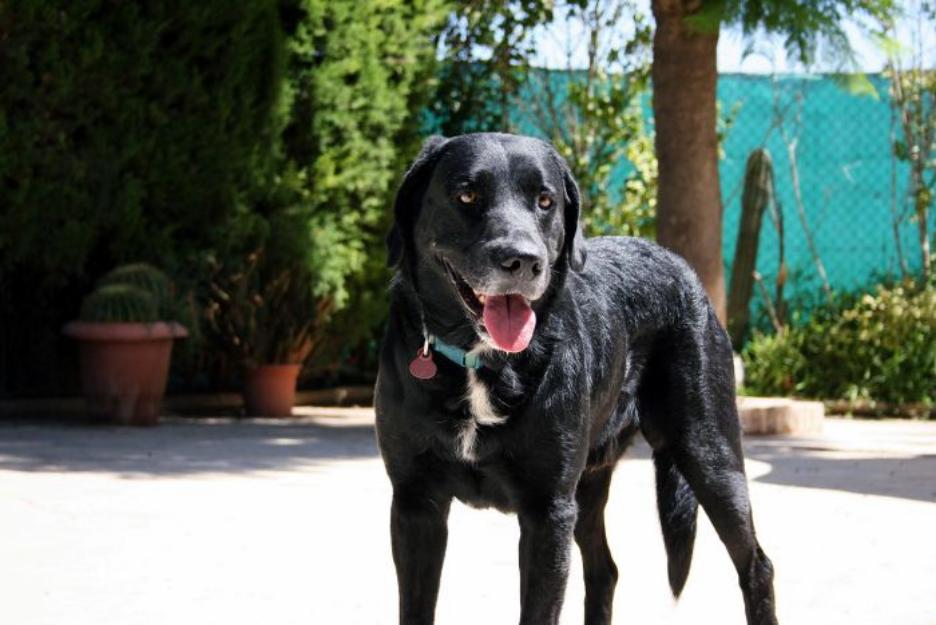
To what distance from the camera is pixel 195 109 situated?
406 inches

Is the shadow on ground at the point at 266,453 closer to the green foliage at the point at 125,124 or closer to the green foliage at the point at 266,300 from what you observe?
the green foliage at the point at 266,300

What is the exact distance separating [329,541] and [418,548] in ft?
7.70

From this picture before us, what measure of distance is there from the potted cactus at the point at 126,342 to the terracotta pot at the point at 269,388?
101 centimetres

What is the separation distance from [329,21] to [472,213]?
790 cm

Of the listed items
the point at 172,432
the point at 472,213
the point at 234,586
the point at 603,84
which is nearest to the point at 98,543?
the point at 234,586

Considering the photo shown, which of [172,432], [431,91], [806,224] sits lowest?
[172,432]

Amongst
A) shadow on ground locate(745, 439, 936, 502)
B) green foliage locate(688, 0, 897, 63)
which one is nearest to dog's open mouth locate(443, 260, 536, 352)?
shadow on ground locate(745, 439, 936, 502)

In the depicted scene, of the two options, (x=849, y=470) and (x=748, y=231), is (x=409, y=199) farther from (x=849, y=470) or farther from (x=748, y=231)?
(x=748, y=231)

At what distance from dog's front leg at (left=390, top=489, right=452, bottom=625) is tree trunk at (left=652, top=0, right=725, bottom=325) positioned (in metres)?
6.29

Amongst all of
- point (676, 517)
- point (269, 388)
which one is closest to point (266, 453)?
point (269, 388)

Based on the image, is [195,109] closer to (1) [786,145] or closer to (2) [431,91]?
(2) [431,91]

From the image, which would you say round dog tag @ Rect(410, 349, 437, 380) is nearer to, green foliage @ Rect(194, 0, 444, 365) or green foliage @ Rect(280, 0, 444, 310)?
green foliage @ Rect(194, 0, 444, 365)

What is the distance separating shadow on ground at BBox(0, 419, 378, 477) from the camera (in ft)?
Answer: 25.6

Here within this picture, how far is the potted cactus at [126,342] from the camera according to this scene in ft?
31.8
